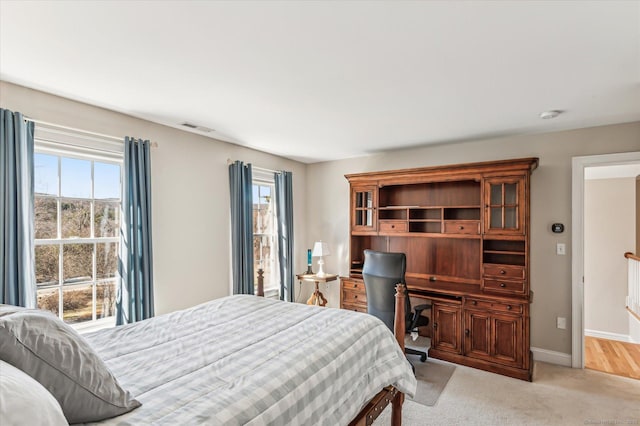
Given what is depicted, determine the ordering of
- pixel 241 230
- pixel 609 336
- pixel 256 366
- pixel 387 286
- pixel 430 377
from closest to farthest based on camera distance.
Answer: pixel 256 366
pixel 430 377
pixel 387 286
pixel 241 230
pixel 609 336

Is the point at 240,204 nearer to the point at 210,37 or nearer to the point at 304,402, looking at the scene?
the point at 210,37

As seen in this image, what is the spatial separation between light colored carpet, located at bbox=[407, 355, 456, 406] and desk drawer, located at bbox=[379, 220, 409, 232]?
154 cm

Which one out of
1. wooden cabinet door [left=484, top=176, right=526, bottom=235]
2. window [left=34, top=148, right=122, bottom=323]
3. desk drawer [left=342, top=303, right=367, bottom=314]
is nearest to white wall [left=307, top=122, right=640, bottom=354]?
wooden cabinet door [left=484, top=176, right=526, bottom=235]

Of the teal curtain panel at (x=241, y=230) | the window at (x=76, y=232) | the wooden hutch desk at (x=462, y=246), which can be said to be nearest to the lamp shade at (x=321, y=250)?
the wooden hutch desk at (x=462, y=246)

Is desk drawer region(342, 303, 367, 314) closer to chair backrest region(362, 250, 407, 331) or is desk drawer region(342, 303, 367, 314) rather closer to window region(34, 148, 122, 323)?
chair backrest region(362, 250, 407, 331)

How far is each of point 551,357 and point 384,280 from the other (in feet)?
6.80

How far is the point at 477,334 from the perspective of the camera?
3.47 meters

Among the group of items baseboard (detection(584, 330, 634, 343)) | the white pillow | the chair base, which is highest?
the white pillow

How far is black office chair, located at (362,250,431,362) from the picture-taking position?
3.37 metres

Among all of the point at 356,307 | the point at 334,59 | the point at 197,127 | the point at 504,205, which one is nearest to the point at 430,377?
the point at 356,307

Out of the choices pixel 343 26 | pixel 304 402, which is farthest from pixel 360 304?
pixel 343 26

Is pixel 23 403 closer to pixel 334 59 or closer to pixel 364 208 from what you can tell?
pixel 334 59

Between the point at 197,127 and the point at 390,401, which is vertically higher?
the point at 197,127

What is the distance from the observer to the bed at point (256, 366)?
1263 mm
